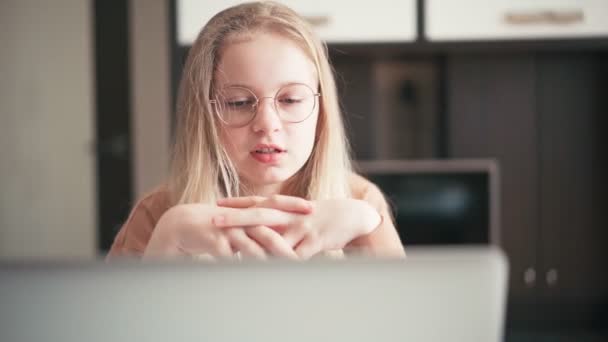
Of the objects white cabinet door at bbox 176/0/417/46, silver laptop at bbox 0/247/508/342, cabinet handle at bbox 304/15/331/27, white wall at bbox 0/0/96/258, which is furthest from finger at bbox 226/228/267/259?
white wall at bbox 0/0/96/258

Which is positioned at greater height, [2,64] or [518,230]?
[2,64]

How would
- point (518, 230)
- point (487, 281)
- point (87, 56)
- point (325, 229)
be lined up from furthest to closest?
1. point (87, 56)
2. point (518, 230)
3. point (325, 229)
4. point (487, 281)

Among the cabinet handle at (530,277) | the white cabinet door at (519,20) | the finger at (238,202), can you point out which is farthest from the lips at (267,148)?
the cabinet handle at (530,277)

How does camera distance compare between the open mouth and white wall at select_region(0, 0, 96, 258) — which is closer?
the open mouth

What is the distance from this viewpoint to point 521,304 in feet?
5.83

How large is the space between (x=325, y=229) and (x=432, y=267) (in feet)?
0.98

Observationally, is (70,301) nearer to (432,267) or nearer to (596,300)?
(432,267)

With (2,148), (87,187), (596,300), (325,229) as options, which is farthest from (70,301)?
(2,148)

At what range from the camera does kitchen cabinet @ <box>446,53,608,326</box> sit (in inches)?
69.1

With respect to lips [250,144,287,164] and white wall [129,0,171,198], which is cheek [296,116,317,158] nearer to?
lips [250,144,287,164]

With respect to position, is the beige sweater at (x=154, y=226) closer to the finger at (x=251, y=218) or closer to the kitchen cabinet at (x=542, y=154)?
the finger at (x=251, y=218)

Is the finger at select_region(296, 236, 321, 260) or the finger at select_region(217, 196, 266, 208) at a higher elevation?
the finger at select_region(217, 196, 266, 208)

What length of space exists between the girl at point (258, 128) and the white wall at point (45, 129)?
4.95 ft

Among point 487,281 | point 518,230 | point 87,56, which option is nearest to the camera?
point 487,281
